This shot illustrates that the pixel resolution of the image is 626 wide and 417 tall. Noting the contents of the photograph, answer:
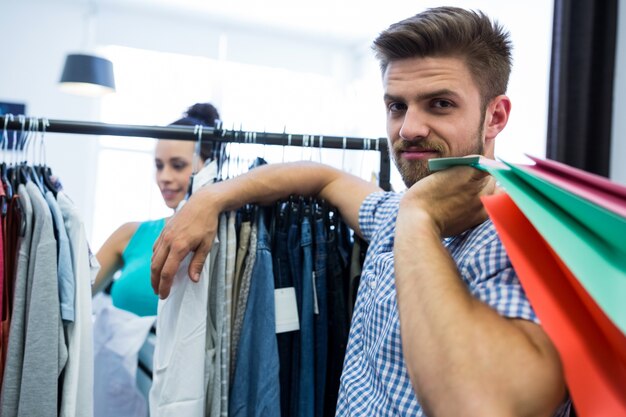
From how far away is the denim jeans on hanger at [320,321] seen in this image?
3.73 feet

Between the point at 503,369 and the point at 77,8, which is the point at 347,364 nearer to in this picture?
the point at 503,369

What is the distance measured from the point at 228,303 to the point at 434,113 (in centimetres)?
57

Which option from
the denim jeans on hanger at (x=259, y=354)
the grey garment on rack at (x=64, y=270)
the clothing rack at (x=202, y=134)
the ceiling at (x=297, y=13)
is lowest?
the denim jeans on hanger at (x=259, y=354)

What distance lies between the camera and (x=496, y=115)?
1.03m

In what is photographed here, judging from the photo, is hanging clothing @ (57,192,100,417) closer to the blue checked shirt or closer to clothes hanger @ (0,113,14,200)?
clothes hanger @ (0,113,14,200)

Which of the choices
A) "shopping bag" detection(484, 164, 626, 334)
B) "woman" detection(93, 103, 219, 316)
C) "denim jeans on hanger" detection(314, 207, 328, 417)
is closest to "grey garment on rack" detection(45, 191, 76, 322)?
"woman" detection(93, 103, 219, 316)

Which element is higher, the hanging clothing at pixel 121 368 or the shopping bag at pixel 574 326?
the shopping bag at pixel 574 326

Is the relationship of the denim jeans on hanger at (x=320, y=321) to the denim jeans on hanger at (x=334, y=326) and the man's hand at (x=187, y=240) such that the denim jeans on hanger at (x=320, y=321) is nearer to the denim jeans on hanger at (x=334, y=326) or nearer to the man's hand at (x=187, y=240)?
the denim jeans on hanger at (x=334, y=326)

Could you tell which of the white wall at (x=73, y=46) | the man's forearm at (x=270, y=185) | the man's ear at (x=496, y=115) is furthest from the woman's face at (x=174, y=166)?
the white wall at (x=73, y=46)

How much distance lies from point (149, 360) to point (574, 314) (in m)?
1.25

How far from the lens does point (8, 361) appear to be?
973 millimetres

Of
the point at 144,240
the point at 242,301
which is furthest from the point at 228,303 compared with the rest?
the point at 144,240

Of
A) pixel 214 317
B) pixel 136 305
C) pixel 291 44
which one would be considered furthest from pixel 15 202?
pixel 291 44

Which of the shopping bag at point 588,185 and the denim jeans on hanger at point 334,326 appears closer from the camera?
the shopping bag at point 588,185
